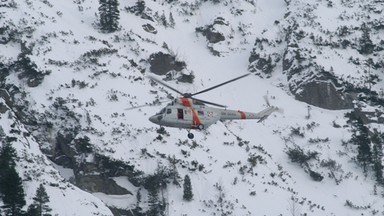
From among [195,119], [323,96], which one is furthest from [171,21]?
[195,119]

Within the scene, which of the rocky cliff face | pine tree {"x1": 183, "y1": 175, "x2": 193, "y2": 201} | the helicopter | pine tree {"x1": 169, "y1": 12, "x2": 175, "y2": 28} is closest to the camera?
the helicopter

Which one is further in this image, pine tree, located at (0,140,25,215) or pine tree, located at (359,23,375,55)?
pine tree, located at (359,23,375,55)

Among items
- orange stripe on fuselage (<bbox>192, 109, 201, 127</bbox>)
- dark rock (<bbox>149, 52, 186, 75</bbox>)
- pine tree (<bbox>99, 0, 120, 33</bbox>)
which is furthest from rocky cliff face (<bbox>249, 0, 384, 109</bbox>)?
orange stripe on fuselage (<bbox>192, 109, 201, 127</bbox>)

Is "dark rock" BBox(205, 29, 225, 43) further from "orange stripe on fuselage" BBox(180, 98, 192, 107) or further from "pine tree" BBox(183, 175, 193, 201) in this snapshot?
"orange stripe on fuselage" BBox(180, 98, 192, 107)

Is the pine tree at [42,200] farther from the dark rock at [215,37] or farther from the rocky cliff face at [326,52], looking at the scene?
the dark rock at [215,37]

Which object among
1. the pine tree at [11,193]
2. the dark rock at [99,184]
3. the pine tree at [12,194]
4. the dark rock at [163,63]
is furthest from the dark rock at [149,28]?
the pine tree at [12,194]

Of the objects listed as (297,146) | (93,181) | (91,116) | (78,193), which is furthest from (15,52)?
(297,146)

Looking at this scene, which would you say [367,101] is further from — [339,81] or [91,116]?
[91,116]
